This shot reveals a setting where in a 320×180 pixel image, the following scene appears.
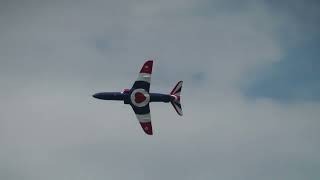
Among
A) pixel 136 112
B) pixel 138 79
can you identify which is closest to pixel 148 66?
pixel 138 79

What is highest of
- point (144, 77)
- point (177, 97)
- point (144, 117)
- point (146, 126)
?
point (144, 77)

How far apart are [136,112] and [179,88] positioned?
14648 mm

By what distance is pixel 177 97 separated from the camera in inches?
5384

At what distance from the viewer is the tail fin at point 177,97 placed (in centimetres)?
13516

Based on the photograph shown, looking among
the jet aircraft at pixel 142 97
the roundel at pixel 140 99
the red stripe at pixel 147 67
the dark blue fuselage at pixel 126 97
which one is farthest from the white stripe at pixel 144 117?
the red stripe at pixel 147 67

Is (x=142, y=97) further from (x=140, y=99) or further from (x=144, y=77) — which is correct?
(x=144, y=77)

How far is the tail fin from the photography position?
135163 millimetres

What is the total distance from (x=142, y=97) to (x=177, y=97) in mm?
10497

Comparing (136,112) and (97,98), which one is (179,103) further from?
(97,98)

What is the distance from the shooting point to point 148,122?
136 meters

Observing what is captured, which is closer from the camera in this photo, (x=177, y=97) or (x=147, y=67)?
(x=177, y=97)

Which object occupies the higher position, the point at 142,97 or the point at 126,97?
the point at 126,97

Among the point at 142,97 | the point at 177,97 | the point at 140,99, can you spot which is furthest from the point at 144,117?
the point at 177,97

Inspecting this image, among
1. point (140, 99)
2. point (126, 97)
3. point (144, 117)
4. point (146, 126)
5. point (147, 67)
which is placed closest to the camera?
point (140, 99)
